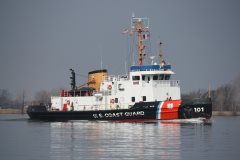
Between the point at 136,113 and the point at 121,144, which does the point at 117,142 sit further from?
the point at 136,113

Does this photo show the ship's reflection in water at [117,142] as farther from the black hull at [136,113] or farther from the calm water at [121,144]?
the black hull at [136,113]

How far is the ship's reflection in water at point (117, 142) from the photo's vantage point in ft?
96.8

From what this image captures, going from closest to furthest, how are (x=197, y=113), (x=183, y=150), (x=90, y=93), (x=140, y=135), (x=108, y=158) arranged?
(x=108, y=158) < (x=183, y=150) < (x=140, y=135) < (x=197, y=113) < (x=90, y=93)

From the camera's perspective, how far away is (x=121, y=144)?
110 ft

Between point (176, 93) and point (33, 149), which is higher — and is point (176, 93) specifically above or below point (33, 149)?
above

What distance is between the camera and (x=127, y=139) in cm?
3656

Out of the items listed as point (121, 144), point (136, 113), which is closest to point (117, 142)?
point (121, 144)

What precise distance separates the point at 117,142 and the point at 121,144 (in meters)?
1.12

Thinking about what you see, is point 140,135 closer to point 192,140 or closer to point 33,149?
point 192,140

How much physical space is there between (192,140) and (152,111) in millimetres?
13968

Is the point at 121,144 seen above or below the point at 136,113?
below

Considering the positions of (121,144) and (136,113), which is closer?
(121,144)

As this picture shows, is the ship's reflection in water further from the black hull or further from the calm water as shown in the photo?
the black hull

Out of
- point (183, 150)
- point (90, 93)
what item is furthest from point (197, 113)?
point (183, 150)
